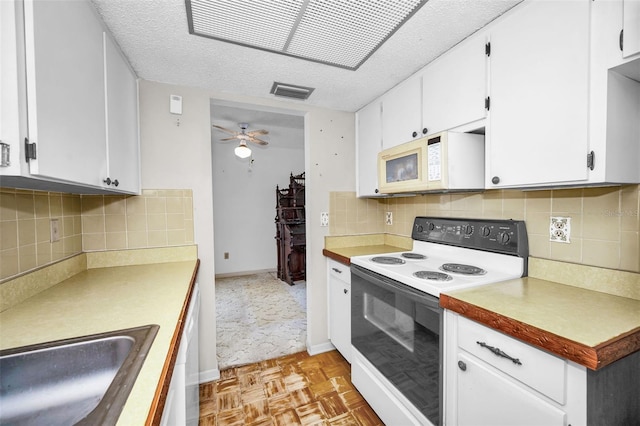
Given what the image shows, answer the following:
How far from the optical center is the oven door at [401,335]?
122 cm

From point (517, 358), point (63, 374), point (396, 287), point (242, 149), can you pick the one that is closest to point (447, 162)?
point (396, 287)

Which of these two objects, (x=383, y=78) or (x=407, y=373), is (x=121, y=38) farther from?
(x=407, y=373)

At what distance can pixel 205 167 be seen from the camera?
6.48 ft

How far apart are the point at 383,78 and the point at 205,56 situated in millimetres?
1138

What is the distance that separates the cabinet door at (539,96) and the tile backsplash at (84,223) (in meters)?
1.96

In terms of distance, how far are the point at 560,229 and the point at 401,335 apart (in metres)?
0.94

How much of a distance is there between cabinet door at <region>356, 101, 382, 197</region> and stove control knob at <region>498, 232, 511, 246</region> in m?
0.93

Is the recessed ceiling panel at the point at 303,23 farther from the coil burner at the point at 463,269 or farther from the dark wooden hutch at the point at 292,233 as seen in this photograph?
the dark wooden hutch at the point at 292,233

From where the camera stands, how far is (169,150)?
1.89m

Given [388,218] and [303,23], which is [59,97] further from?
[388,218]

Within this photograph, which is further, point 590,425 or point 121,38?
point 121,38

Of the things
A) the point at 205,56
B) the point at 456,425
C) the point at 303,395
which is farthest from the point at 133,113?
the point at 456,425

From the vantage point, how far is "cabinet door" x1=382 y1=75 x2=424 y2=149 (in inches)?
67.9

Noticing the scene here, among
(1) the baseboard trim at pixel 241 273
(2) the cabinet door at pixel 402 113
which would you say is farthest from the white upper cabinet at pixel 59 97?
(1) the baseboard trim at pixel 241 273
